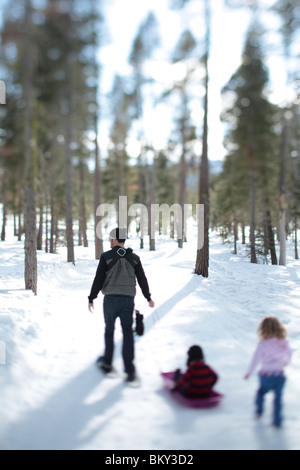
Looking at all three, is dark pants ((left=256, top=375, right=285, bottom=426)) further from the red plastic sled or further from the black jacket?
the black jacket

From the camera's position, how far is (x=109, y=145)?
2930 centimetres

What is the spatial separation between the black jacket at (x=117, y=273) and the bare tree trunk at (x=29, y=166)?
4.96 m

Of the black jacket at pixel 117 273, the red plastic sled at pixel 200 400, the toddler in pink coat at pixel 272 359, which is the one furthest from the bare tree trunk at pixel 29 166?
the toddler in pink coat at pixel 272 359

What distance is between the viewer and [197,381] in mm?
4098

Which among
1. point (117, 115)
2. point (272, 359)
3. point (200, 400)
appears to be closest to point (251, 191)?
point (117, 115)

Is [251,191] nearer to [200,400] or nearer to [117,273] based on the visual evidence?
[117,273]

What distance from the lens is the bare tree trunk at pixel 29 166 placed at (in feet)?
28.3

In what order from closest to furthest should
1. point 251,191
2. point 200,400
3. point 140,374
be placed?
point 200,400, point 140,374, point 251,191

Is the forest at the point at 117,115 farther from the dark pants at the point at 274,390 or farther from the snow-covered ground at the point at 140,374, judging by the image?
the dark pants at the point at 274,390

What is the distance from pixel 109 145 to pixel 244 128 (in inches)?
523

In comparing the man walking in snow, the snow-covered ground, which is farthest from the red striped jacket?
the man walking in snow

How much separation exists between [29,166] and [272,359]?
7.86 meters
